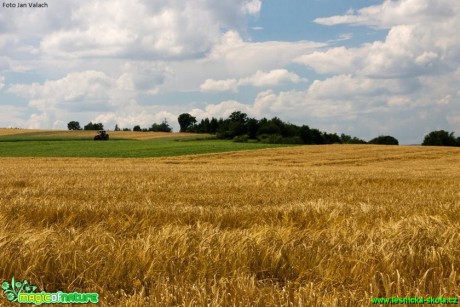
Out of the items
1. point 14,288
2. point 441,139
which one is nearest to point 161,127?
point 441,139

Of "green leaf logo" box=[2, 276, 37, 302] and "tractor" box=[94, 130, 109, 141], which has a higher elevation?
"tractor" box=[94, 130, 109, 141]

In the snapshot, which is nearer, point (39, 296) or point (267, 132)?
point (39, 296)

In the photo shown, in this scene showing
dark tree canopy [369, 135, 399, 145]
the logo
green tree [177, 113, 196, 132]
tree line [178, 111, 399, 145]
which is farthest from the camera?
green tree [177, 113, 196, 132]

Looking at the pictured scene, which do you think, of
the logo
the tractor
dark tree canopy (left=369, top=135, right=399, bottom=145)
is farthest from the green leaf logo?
dark tree canopy (left=369, top=135, right=399, bottom=145)

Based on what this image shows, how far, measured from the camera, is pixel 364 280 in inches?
145

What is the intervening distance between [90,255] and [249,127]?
10930cm

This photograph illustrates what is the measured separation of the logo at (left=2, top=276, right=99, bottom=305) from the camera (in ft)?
10.3

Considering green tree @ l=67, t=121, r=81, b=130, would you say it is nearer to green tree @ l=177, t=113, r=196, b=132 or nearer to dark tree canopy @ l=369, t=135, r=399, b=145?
green tree @ l=177, t=113, r=196, b=132

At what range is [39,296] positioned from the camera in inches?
127

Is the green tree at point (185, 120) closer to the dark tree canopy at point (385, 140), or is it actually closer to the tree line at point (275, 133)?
the tree line at point (275, 133)

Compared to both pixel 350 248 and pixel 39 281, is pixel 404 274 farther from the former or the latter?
pixel 39 281

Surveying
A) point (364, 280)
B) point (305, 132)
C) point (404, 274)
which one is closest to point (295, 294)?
point (364, 280)

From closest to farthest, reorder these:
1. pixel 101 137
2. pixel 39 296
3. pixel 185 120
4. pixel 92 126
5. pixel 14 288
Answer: pixel 39 296, pixel 14 288, pixel 101 137, pixel 92 126, pixel 185 120

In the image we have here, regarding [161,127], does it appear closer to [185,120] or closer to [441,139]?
[185,120]
